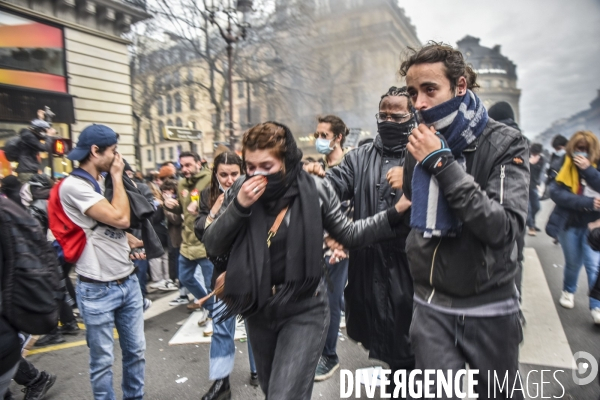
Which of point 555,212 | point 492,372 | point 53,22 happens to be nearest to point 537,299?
point 555,212

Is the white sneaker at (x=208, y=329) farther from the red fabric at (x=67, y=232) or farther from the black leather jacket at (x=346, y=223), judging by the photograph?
the black leather jacket at (x=346, y=223)

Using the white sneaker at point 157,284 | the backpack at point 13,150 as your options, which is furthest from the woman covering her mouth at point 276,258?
the white sneaker at point 157,284

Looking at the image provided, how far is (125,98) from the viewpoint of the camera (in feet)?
46.8

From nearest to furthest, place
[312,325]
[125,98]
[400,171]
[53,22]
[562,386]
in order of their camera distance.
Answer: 1. [312,325]
2. [400,171]
3. [562,386]
4. [53,22]
5. [125,98]

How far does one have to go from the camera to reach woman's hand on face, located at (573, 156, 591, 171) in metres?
3.96

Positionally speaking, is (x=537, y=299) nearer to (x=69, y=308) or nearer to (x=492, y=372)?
(x=492, y=372)

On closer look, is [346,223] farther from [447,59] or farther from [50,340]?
[50,340]

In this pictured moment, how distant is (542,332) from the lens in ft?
13.2

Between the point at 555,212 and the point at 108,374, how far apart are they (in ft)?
16.0

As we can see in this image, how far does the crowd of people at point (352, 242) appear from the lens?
5.40ft

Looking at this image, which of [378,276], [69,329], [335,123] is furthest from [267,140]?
[69,329]

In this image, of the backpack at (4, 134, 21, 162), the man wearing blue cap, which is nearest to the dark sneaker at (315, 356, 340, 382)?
the man wearing blue cap

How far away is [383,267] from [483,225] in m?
1.00

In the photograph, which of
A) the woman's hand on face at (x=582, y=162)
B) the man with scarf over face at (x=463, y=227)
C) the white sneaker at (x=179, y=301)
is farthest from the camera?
the white sneaker at (x=179, y=301)
